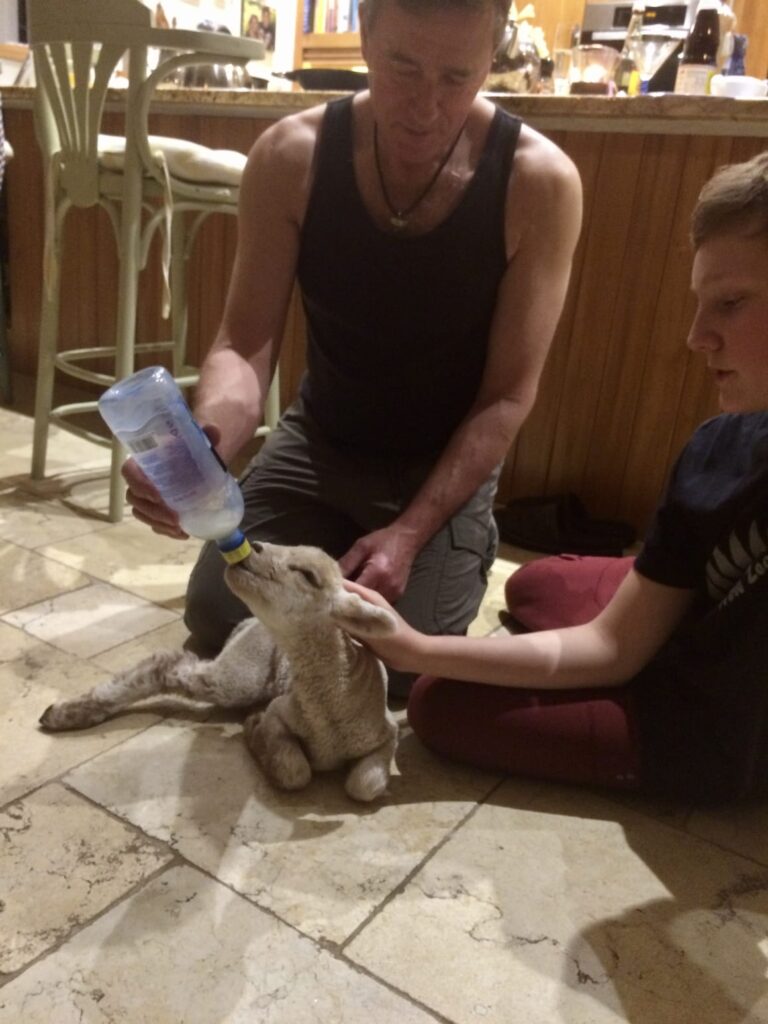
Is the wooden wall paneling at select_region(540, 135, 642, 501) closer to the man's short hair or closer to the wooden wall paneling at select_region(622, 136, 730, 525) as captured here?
the wooden wall paneling at select_region(622, 136, 730, 525)

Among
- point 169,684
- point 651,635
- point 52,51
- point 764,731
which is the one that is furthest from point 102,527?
point 764,731

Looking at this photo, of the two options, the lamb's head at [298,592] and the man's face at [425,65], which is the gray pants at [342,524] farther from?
the man's face at [425,65]

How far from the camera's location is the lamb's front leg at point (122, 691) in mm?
1212

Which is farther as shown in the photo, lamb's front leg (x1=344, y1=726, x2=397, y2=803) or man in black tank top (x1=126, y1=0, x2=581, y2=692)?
A: man in black tank top (x1=126, y1=0, x2=581, y2=692)

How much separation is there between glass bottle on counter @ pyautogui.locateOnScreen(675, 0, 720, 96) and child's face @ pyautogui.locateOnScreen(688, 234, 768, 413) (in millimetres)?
1419

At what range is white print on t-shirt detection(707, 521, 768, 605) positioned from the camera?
1.04m

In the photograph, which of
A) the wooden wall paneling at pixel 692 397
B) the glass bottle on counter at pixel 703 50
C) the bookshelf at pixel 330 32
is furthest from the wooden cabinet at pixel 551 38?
the wooden wall paneling at pixel 692 397

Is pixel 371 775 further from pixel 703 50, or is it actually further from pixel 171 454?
pixel 703 50

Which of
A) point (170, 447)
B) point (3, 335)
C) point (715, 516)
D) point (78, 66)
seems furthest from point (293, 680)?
point (3, 335)

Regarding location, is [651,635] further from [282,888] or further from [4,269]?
[4,269]

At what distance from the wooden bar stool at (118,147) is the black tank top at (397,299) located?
0.53 meters

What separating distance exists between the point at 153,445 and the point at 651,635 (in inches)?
27.1

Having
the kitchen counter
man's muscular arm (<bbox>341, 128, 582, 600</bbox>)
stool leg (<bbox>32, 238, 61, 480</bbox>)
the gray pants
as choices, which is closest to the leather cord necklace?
man's muscular arm (<bbox>341, 128, 582, 600</bbox>)

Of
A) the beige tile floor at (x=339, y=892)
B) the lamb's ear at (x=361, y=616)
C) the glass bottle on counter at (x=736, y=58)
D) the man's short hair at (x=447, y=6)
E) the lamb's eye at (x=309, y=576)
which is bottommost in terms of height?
the beige tile floor at (x=339, y=892)
